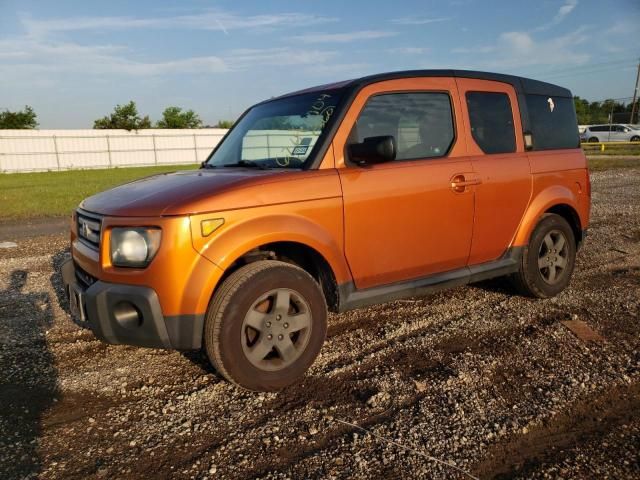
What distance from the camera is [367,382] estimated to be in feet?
10.3

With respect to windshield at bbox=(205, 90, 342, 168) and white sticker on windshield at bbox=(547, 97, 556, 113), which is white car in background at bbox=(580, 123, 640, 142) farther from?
windshield at bbox=(205, 90, 342, 168)

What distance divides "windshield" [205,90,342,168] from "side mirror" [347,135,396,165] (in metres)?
0.30

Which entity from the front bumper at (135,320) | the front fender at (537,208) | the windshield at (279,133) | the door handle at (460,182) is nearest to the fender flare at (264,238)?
the front bumper at (135,320)

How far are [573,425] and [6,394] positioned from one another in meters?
3.31

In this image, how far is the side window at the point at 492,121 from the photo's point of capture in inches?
160

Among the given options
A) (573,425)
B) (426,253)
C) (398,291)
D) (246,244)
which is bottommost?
(573,425)

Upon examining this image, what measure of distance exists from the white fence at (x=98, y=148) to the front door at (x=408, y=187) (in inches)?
1510

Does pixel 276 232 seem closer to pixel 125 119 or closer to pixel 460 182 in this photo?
pixel 460 182

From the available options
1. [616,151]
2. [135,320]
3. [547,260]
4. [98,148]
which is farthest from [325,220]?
[98,148]

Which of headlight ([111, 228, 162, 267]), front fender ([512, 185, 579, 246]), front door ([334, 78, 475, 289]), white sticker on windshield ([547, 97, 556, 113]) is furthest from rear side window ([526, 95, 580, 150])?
headlight ([111, 228, 162, 267])

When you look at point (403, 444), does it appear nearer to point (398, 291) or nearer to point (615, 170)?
point (398, 291)

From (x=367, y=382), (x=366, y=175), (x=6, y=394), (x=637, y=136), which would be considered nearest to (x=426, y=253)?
(x=366, y=175)

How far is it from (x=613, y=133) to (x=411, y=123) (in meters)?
47.1

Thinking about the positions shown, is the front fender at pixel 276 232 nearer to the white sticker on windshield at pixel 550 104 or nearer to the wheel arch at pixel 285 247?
the wheel arch at pixel 285 247
